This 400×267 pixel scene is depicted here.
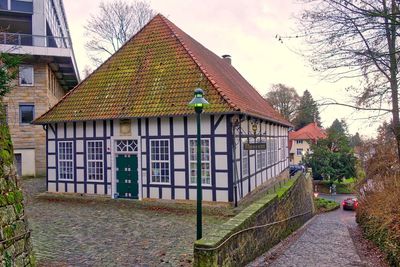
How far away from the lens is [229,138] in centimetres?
1298

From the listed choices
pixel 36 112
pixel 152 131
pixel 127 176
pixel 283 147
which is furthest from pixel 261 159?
pixel 36 112

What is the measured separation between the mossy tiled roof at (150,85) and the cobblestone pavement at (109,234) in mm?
3644

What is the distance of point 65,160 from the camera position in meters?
16.3

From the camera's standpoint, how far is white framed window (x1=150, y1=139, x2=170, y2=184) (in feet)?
46.4

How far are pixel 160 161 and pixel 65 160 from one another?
4.83m

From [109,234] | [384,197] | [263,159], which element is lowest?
[109,234]

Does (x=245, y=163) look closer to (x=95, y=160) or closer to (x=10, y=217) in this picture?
(x=95, y=160)

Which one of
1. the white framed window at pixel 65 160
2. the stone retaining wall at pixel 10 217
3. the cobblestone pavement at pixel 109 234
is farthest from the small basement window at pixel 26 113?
the stone retaining wall at pixel 10 217

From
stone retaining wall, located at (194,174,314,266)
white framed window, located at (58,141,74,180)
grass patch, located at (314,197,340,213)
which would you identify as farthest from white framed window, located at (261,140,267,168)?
grass patch, located at (314,197,340,213)

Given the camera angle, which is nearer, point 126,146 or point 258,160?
point 126,146

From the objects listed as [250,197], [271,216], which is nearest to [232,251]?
[271,216]

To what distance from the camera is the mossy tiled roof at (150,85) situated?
13883 mm

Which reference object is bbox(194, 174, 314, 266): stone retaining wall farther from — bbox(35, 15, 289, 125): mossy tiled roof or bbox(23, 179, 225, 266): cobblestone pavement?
A: bbox(35, 15, 289, 125): mossy tiled roof

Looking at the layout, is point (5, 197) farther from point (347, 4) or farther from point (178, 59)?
point (178, 59)
